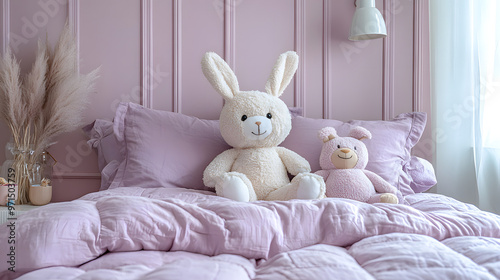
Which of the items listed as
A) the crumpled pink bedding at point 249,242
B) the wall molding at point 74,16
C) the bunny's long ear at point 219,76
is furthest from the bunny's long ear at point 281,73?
the wall molding at point 74,16

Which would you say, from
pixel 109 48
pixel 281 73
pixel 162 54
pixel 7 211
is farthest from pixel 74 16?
pixel 281 73

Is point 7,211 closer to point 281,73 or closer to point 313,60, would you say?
point 281,73

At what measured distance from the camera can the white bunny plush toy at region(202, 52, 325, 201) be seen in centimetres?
187

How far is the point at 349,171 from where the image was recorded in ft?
6.04

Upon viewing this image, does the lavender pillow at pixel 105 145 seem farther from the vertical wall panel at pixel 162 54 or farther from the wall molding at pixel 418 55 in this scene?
the wall molding at pixel 418 55

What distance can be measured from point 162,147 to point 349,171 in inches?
33.0

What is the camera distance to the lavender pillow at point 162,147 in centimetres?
201

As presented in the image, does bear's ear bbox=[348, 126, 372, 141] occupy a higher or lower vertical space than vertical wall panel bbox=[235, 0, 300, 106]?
lower

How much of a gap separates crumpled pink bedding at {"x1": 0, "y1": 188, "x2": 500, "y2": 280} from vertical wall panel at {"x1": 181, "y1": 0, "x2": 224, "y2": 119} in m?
1.36

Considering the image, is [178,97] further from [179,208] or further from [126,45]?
[179,208]

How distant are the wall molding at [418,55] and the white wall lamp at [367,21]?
12.8 inches

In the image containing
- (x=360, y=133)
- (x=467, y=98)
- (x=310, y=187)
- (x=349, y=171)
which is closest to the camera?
(x=310, y=187)

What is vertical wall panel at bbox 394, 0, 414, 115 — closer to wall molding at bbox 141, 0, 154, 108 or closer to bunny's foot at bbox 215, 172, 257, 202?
bunny's foot at bbox 215, 172, 257, 202

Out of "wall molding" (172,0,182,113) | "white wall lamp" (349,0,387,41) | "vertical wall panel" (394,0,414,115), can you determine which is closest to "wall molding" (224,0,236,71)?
"wall molding" (172,0,182,113)
